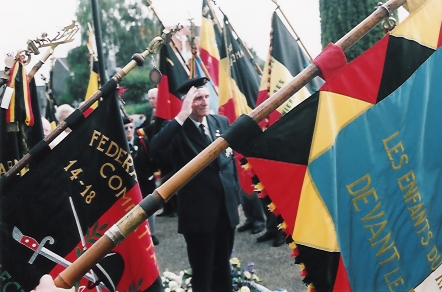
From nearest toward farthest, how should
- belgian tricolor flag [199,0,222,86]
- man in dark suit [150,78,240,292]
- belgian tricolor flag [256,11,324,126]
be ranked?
man in dark suit [150,78,240,292], belgian tricolor flag [256,11,324,126], belgian tricolor flag [199,0,222,86]

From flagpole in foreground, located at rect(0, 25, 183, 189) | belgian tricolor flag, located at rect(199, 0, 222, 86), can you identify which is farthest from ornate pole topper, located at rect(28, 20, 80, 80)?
belgian tricolor flag, located at rect(199, 0, 222, 86)


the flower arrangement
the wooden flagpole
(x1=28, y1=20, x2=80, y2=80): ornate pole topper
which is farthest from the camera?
the flower arrangement

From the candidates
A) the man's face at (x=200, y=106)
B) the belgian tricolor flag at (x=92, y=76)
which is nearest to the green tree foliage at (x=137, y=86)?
the belgian tricolor flag at (x=92, y=76)

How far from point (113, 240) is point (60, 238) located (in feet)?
2.76

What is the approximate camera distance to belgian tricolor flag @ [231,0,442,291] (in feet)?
4.86

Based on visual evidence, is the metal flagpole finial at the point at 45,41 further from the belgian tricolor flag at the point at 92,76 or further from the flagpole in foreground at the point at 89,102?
the belgian tricolor flag at the point at 92,76

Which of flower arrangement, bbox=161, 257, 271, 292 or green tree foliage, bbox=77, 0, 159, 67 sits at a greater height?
green tree foliage, bbox=77, 0, 159, 67

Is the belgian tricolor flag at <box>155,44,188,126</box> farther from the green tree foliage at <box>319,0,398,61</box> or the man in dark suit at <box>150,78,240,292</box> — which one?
the green tree foliage at <box>319,0,398,61</box>

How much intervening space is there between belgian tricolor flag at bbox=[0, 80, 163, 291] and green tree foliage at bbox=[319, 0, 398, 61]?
333 centimetres

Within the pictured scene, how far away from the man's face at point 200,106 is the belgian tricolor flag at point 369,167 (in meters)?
1.65

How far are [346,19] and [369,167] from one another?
357cm

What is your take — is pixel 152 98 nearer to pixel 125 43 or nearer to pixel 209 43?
pixel 209 43

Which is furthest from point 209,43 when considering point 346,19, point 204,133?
point 204,133

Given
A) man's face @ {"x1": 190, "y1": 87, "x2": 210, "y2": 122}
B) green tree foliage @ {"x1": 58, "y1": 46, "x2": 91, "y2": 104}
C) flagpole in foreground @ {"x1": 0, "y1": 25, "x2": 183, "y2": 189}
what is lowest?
man's face @ {"x1": 190, "y1": 87, "x2": 210, "y2": 122}
